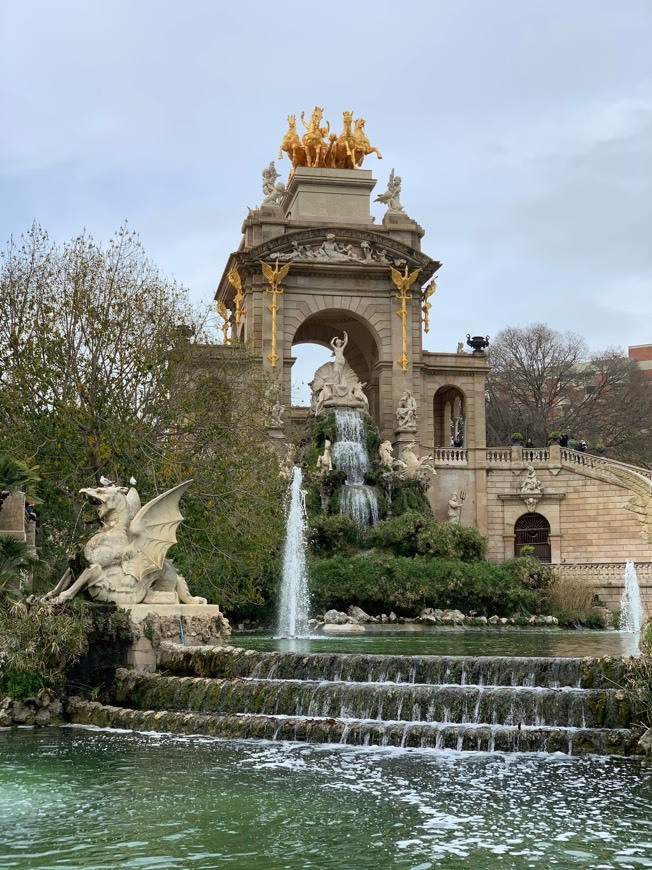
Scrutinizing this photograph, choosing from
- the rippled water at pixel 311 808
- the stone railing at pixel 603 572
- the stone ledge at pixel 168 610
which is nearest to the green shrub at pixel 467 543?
the stone railing at pixel 603 572

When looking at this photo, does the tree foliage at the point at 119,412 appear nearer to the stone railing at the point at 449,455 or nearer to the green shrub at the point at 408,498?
the green shrub at the point at 408,498

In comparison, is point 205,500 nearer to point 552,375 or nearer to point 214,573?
point 214,573

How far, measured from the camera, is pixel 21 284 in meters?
26.1

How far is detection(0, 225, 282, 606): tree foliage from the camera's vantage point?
82.0 ft

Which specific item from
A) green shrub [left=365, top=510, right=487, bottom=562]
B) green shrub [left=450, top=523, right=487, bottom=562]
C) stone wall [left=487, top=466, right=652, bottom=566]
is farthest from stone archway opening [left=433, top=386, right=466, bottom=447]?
green shrub [left=365, top=510, right=487, bottom=562]

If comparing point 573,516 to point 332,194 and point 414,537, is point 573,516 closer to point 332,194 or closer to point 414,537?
point 414,537

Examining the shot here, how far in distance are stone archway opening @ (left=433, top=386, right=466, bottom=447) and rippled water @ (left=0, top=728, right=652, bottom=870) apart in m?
42.3

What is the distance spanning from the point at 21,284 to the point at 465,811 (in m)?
18.1

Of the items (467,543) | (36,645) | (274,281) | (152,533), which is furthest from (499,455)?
(36,645)

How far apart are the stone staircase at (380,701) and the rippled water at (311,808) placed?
0.39 metres

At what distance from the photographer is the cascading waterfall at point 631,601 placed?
41531mm

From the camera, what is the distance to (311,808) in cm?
1140

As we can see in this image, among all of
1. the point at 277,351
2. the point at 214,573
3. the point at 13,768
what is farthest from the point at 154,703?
the point at 277,351

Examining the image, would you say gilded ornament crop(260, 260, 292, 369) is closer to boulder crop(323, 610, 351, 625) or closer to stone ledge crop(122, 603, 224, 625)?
boulder crop(323, 610, 351, 625)
